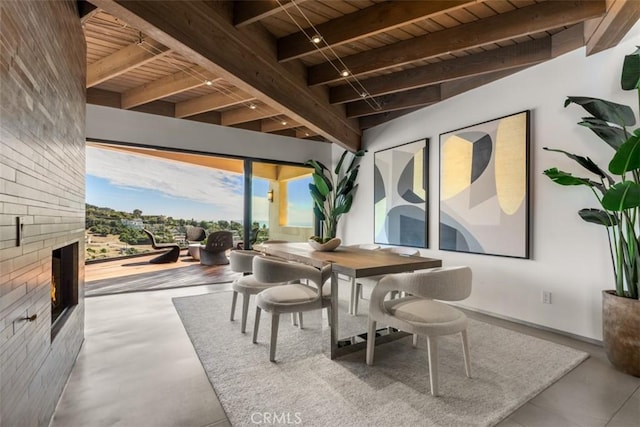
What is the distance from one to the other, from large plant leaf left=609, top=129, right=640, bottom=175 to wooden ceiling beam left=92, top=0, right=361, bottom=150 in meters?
2.97

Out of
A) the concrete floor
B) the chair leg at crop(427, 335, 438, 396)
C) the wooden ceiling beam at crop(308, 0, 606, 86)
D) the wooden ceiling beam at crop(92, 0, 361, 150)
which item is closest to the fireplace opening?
the concrete floor

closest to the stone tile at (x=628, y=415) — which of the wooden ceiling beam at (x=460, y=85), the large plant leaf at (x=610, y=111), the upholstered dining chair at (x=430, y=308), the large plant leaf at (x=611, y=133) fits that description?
the upholstered dining chair at (x=430, y=308)

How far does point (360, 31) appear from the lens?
2.75 meters

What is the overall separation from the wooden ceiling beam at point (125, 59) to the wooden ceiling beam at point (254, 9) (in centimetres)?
91

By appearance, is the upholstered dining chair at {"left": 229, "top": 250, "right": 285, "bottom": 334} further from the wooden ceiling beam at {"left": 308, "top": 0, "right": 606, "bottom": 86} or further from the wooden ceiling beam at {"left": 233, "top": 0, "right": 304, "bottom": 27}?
the wooden ceiling beam at {"left": 308, "top": 0, "right": 606, "bottom": 86}

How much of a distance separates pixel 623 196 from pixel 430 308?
59.4 inches

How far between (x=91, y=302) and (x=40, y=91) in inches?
139

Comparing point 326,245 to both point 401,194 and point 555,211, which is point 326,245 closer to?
point 401,194

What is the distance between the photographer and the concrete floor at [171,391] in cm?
180

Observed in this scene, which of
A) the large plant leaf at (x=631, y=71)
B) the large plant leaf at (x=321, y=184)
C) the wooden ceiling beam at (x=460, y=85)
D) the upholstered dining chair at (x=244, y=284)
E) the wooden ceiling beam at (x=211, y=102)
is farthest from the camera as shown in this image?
the large plant leaf at (x=321, y=184)

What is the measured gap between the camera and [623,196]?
2.12m

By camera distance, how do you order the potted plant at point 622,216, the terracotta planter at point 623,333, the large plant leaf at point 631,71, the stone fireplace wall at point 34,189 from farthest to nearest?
the large plant leaf at point 631,71 < the terracotta planter at point 623,333 < the potted plant at point 622,216 < the stone fireplace wall at point 34,189

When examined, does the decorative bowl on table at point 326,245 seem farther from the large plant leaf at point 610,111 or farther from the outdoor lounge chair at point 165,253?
the outdoor lounge chair at point 165,253

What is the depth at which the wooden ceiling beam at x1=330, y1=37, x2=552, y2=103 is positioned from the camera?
318 cm
